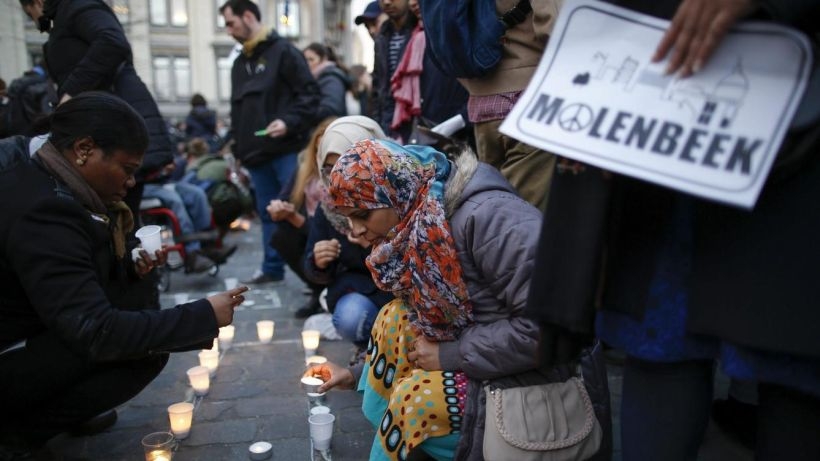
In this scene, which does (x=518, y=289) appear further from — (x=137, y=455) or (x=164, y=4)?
(x=164, y=4)

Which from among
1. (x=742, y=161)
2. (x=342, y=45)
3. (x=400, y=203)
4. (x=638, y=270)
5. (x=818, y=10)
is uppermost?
(x=818, y=10)

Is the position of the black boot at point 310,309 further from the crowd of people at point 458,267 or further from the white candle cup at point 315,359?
the white candle cup at point 315,359

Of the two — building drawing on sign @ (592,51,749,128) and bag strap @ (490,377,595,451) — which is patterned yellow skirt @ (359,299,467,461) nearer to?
bag strap @ (490,377,595,451)

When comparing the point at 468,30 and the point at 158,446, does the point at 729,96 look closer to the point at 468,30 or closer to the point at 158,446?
the point at 468,30

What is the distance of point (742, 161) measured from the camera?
109 centimetres

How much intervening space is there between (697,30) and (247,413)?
2.61m

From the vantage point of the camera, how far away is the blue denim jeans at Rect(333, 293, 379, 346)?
343 cm

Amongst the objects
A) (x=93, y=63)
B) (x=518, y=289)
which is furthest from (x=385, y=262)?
(x=93, y=63)

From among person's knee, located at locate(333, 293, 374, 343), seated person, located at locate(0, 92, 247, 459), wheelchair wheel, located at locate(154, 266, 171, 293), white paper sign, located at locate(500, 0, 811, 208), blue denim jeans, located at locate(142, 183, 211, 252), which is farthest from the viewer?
blue denim jeans, located at locate(142, 183, 211, 252)

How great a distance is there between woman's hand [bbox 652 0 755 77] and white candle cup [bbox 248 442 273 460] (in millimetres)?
2124

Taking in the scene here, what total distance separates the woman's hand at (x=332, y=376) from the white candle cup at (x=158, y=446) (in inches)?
23.8

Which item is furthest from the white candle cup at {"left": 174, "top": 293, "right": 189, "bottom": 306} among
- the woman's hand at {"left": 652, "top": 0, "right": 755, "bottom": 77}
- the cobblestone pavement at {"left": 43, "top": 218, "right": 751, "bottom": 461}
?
the woman's hand at {"left": 652, "top": 0, "right": 755, "bottom": 77}

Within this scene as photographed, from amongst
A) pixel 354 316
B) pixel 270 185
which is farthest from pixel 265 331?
pixel 270 185

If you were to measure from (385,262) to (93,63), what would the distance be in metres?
2.79
